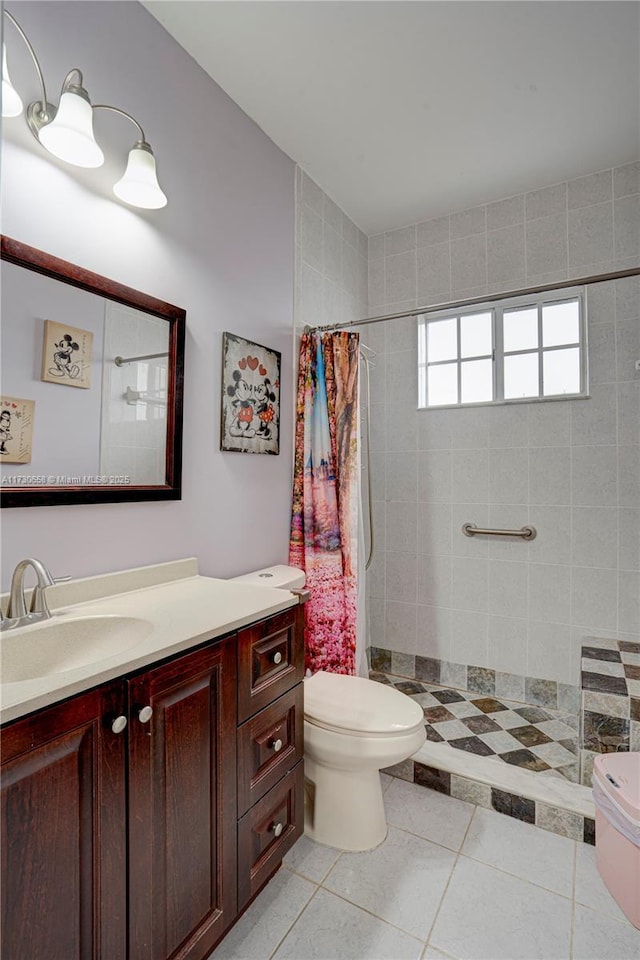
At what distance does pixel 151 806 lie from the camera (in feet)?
3.24

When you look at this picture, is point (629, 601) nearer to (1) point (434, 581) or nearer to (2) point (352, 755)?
(1) point (434, 581)

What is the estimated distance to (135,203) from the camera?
1.47 metres

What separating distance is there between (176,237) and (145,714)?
1.51 metres

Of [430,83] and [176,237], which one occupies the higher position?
[430,83]

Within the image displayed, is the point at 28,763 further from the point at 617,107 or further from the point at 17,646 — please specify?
the point at 617,107

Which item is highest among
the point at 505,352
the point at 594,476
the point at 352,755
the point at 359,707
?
the point at 505,352

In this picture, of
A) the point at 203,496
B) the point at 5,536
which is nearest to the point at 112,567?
the point at 5,536

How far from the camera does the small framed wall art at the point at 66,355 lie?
1273 mm

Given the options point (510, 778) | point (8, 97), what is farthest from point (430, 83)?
point (510, 778)

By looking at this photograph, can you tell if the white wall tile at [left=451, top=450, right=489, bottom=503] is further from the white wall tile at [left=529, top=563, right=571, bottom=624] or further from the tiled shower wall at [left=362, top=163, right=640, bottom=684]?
the white wall tile at [left=529, top=563, right=571, bottom=624]

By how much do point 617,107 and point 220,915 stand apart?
3.14 metres

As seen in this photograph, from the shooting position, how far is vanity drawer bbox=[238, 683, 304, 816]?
124cm

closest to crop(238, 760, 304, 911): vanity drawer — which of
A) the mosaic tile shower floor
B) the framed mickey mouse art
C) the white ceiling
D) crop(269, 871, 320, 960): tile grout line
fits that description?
crop(269, 871, 320, 960): tile grout line

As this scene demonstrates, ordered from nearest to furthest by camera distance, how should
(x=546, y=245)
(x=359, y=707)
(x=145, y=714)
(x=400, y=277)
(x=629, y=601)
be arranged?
(x=145, y=714) < (x=359, y=707) < (x=629, y=601) < (x=546, y=245) < (x=400, y=277)
